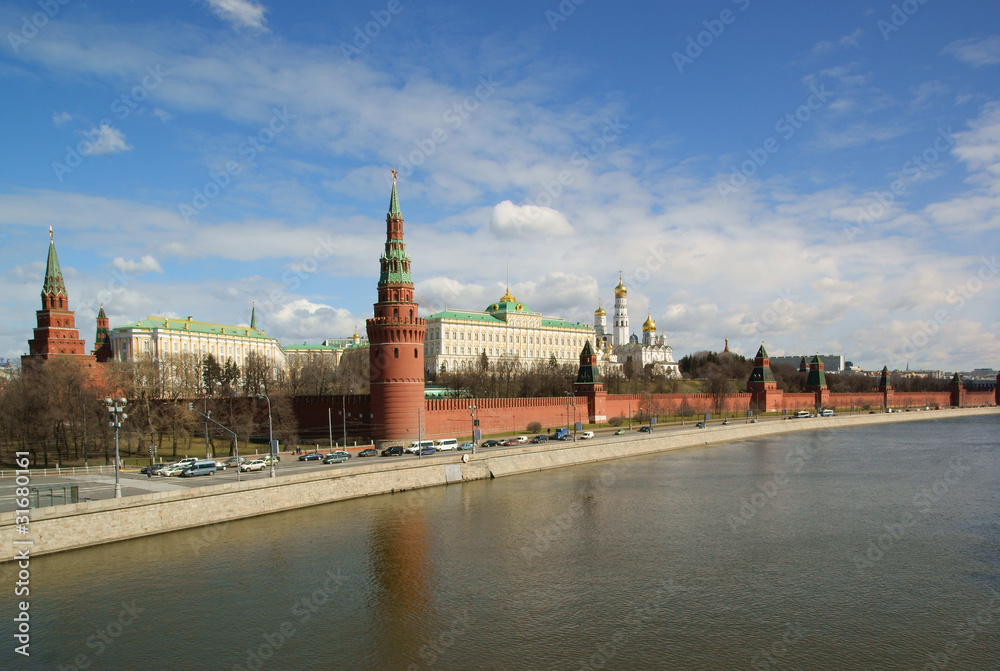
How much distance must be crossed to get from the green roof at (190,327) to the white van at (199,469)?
226 ft

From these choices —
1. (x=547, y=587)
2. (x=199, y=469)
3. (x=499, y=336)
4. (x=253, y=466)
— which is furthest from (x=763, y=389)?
(x=547, y=587)

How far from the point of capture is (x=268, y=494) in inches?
1035

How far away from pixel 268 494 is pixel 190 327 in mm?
77914

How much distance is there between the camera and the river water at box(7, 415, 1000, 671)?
14.1 m

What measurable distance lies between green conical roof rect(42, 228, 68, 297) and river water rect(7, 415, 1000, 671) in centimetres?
3578

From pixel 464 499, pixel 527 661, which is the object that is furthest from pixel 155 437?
pixel 527 661

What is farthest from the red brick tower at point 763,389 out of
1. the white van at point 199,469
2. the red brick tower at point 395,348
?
the white van at point 199,469

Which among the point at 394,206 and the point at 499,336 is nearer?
the point at 394,206

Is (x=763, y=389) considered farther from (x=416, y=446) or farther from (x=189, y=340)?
(x=189, y=340)

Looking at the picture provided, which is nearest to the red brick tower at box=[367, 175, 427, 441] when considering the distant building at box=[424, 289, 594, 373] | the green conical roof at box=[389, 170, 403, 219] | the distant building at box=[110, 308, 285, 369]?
the green conical roof at box=[389, 170, 403, 219]

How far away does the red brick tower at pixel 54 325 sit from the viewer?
49844mm

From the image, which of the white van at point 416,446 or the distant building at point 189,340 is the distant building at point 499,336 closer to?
the distant building at point 189,340

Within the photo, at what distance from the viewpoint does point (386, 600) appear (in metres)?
17.1

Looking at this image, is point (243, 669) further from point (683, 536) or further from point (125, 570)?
point (683, 536)
